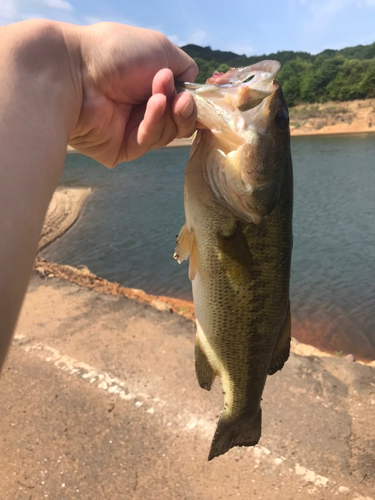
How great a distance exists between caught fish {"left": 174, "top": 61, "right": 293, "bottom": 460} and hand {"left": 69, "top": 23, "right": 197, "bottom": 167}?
0.14 m

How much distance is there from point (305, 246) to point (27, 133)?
13.1 meters

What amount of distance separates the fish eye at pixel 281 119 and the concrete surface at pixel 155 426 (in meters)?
3.41

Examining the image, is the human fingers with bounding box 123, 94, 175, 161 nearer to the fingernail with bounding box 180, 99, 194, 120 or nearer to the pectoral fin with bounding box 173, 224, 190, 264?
the fingernail with bounding box 180, 99, 194, 120

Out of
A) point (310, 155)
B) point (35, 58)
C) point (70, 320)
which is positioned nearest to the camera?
point (35, 58)

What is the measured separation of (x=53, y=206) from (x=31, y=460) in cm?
1779

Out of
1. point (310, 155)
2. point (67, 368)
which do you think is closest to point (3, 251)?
point (67, 368)

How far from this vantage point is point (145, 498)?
12.1ft

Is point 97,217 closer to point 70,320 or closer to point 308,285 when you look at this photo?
point 308,285

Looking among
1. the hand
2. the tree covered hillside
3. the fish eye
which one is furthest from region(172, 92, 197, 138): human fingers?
the tree covered hillside

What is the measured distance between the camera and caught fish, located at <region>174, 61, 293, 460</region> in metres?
1.75

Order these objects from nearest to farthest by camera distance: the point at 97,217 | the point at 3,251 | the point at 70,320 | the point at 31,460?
the point at 3,251 → the point at 31,460 → the point at 70,320 → the point at 97,217

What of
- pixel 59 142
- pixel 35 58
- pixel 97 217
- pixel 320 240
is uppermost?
pixel 35 58

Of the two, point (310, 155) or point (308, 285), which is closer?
point (308, 285)

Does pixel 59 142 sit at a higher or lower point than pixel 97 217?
higher
